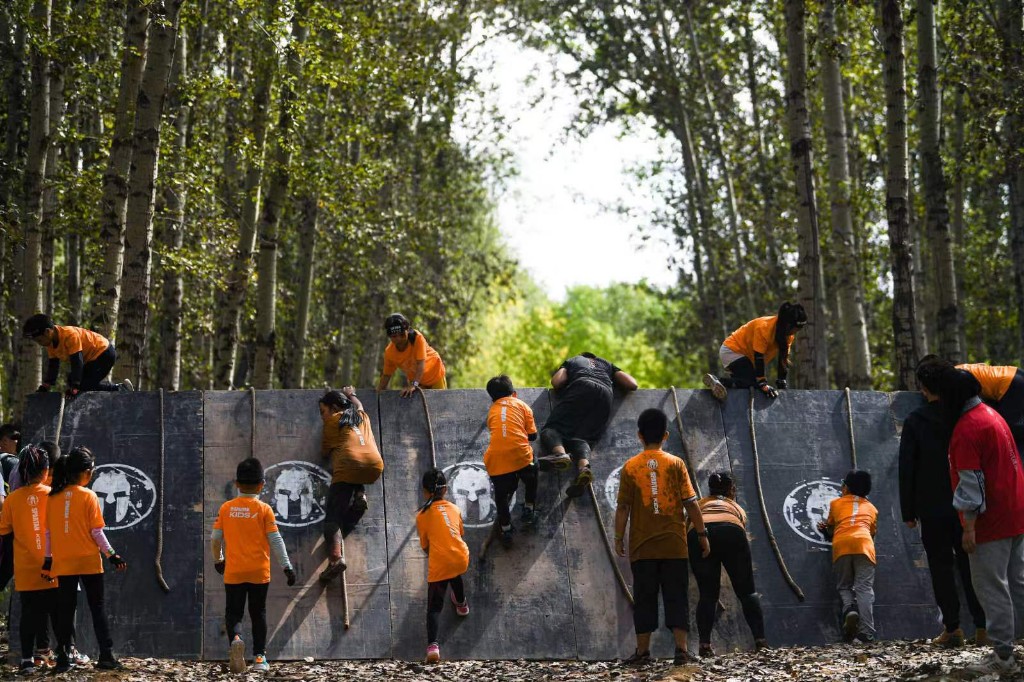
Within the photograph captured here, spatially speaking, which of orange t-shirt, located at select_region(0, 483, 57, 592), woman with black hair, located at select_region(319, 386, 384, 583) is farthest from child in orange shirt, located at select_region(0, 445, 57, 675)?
woman with black hair, located at select_region(319, 386, 384, 583)

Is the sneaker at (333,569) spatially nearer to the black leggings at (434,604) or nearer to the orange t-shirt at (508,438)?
the black leggings at (434,604)

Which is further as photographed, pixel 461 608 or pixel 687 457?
pixel 687 457

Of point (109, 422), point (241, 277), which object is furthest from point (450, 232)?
point (109, 422)

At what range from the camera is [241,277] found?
18.4 m

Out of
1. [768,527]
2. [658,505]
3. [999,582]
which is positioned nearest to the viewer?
[999,582]

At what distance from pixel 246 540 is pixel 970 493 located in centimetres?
563

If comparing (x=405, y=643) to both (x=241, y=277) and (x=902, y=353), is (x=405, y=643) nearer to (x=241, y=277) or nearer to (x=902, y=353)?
(x=902, y=353)

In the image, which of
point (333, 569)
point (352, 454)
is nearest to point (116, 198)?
point (352, 454)

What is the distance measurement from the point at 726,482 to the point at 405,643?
10.7 ft

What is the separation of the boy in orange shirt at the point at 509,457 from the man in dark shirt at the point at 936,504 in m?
3.45

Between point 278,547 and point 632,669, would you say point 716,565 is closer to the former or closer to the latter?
point 632,669

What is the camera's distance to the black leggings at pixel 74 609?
911 centimetres

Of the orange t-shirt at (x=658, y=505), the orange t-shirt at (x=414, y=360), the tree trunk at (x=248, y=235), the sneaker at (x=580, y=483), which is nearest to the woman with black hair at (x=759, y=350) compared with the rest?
the sneaker at (x=580, y=483)

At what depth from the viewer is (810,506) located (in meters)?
11.8
